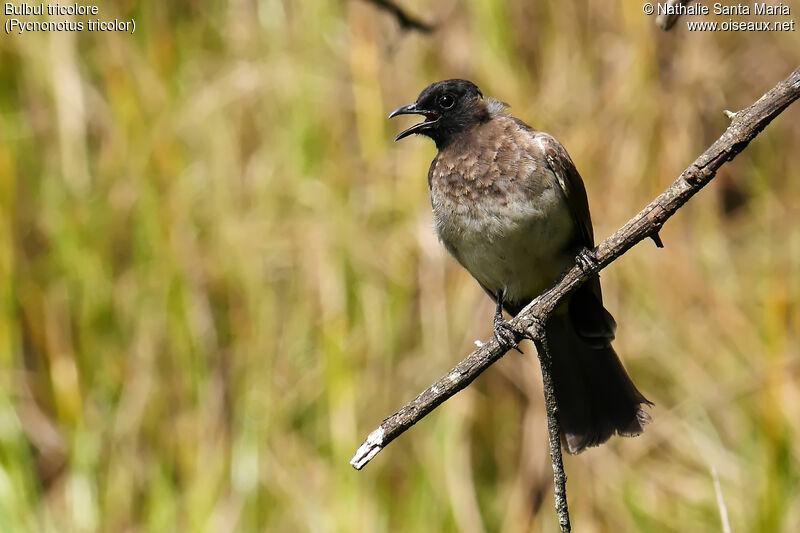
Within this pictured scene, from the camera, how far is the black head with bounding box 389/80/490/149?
416cm

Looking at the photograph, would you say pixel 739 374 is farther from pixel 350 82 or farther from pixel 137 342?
pixel 137 342

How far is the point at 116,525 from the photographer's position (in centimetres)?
549

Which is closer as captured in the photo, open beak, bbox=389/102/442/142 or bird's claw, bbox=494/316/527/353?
bird's claw, bbox=494/316/527/353

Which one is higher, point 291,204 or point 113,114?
point 113,114

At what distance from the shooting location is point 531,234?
366 centimetres

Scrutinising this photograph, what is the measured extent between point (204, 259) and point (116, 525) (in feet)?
5.19

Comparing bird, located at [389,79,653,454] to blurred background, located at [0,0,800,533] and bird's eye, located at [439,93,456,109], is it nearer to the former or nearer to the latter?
bird's eye, located at [439,93,456,109]

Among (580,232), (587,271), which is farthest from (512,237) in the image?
(587,271)

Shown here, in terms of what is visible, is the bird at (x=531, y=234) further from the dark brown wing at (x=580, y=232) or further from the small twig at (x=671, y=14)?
the small twig at (x=671, y=14)

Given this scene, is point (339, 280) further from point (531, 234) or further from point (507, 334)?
point (507, 334)

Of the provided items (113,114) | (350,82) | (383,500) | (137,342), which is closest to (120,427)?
(137,342)

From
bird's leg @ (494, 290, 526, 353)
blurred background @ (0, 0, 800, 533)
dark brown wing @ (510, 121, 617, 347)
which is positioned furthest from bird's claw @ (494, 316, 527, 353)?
blurred background @ (0, 0, 800, 533)

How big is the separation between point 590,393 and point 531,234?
71 centimetres

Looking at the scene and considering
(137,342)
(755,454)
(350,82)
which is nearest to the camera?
(755,454)
